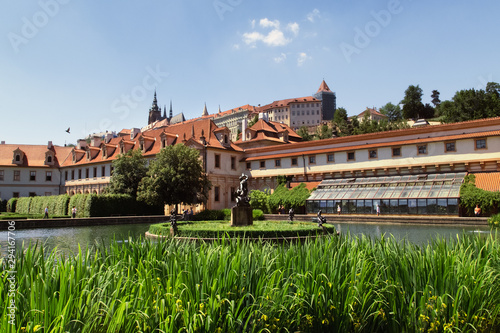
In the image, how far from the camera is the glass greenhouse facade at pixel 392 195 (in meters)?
35.9

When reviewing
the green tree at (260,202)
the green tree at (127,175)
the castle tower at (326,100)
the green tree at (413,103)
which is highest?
the castle tower at (326,100)

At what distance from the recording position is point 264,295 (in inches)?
213

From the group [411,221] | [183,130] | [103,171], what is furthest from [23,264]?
[103,171]

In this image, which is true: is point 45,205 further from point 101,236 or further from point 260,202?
point 101,236

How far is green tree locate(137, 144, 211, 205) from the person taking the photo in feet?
137

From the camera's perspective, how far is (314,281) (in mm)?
5578

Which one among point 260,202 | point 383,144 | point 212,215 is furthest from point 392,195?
point 212,215

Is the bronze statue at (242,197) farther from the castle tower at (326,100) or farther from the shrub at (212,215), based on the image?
the castle tower at (326,100)

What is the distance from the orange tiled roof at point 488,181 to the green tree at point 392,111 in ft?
299

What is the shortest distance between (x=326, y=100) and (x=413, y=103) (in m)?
48.8

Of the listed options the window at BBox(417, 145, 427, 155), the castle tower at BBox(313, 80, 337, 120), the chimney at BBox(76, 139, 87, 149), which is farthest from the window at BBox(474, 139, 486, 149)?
the castle tower at BBox(313, 80, 337, 120)

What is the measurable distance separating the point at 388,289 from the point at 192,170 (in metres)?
37.9

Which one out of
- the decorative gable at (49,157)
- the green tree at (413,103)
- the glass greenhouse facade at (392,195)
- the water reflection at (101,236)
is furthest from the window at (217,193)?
the green tree at (413,103)

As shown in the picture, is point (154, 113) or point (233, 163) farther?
point (154, 113)
